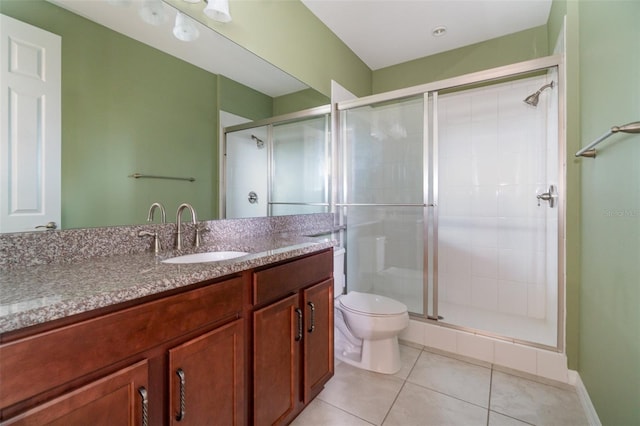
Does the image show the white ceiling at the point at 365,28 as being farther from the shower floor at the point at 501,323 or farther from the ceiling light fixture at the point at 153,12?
the shower floor at the point at 501,323

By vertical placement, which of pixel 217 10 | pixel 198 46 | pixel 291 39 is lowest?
pixel 198 46

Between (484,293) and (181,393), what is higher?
(181,393)

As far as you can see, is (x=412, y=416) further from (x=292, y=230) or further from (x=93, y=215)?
(x=93, y=215)

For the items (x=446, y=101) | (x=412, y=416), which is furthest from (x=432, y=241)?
(x=446, y=101)

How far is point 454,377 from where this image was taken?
175 centimetres

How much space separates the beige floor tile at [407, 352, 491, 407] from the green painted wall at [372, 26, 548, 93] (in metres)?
2.45

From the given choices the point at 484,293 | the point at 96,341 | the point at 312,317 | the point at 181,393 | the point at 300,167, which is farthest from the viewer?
the point at 484,293

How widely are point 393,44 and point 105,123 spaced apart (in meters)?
2.45

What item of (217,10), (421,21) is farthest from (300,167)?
(421,21)

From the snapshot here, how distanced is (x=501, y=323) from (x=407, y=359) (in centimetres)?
86

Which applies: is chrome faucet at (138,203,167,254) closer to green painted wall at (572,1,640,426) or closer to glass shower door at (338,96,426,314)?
glass shower door at (338,96,426,314)

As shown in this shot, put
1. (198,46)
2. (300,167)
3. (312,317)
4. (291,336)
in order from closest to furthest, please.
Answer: (291,336) < (312,317) < (198,46) < (300,167)

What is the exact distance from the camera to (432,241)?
7.24ft

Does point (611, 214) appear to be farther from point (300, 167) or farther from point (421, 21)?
point (421, 21)
